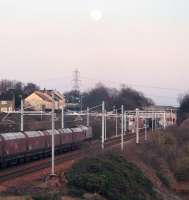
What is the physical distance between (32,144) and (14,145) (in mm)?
4994

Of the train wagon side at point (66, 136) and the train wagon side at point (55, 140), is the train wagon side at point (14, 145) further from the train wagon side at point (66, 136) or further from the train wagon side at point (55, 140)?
the train wagon side at point (66, 136)

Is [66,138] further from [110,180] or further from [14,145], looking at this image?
[110,180]

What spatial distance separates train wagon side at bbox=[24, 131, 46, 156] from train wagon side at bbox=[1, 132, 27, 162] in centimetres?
126

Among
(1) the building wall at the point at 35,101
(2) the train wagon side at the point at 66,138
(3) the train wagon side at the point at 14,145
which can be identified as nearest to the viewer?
(3) the train wagon side at the point at 14,145

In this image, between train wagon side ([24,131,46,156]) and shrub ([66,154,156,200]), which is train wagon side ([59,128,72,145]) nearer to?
train wagon side ([24,131,46,156])

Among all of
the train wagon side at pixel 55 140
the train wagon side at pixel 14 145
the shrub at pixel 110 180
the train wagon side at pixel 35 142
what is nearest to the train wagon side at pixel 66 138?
the train wagon side at pixel 55 140

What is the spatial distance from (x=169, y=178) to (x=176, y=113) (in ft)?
294

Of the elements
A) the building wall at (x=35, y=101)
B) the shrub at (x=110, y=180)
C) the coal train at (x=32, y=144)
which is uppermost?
the building wall at (x=35, y=101)

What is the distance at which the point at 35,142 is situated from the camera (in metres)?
48.3

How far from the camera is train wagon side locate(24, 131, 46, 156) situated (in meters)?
46.9

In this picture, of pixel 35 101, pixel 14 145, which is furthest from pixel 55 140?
pixel 35 101

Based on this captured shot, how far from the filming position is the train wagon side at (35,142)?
1845 inches

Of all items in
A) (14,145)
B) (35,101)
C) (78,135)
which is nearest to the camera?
(14,145)

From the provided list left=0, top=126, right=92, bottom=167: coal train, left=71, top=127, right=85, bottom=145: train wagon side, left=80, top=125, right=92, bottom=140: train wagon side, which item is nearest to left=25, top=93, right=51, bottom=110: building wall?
left=80, top=125, right=92, bottom=140: train wagon side
